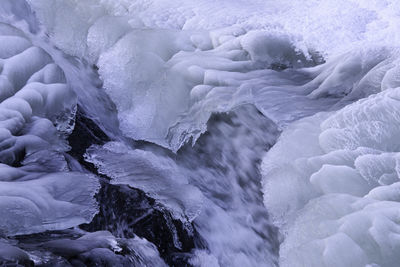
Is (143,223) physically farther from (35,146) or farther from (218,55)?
(218,55)

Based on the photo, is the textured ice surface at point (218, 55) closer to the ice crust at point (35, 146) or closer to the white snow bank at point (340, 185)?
the white snow bank at point (340, 185)

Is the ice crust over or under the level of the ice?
over

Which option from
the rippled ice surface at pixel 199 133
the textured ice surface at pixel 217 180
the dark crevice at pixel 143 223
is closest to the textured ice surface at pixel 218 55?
the rippled ice surface at pixel 199 133

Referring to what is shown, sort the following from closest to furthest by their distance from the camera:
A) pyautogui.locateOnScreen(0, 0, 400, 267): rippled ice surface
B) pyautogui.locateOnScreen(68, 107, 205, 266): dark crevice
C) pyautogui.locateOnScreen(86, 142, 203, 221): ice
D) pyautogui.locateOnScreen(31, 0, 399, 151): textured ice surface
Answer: pyautogui.locateOnScreen(0, 0, 400, 267): rippled ice surface < pyautogui.locateOnScreen(68, 107, 205, 266): dark crevice < pyautogui.locateOnScreen(86, 142, 203, 221): ice < pyautogui.locateOnScreen(31, 0, 399, 151): textured ice surface

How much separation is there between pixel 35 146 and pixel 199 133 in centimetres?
96

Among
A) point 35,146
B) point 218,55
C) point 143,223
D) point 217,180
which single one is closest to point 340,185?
point 217,180

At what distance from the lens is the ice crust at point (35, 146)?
2.38m

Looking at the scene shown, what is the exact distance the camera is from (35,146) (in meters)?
2.94

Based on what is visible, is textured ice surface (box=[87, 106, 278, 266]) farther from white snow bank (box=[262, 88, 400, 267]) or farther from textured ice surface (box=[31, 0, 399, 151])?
white snow bank (box=[262, 88, 400, 267])

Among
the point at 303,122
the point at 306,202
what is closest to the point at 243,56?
the point at 303,122

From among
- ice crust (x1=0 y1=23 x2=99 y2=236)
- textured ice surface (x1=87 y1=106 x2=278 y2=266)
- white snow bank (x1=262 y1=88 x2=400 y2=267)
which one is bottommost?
textured ice surface (x1=87 y1=106 x2=278 y2=266)

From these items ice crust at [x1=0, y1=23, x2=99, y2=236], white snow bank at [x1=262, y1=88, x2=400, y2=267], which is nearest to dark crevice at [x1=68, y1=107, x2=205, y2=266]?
ice crust at [x1=0, y1=23, x2=99, y2=236]

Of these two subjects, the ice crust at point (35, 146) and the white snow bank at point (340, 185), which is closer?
the white snow bank at point (340, 185)

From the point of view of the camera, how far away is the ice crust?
238 centimetres
